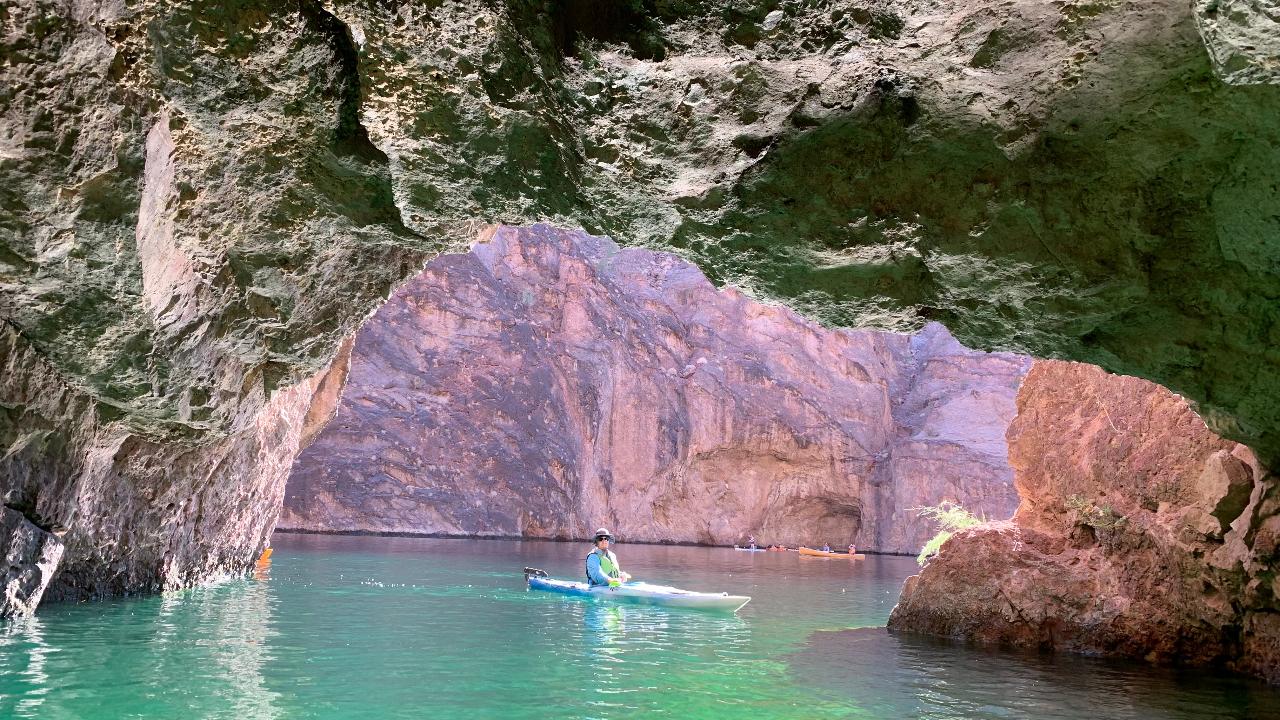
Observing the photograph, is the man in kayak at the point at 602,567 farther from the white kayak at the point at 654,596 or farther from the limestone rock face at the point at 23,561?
the limestone rock face at the point at 23,561

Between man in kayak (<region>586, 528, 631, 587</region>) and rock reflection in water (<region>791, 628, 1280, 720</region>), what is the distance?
531cm

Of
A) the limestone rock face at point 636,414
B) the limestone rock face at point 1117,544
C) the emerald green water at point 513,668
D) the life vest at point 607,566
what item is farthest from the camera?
the limestone rock face at point 636,414

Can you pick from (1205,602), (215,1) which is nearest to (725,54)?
(215,1)

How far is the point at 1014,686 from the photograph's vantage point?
848 centimetres

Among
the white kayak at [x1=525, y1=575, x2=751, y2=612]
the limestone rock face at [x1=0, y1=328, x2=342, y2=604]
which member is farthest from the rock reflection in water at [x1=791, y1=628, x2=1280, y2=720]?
the limestone rock face at [x1=0, y1=328, x2=342, y2=604]

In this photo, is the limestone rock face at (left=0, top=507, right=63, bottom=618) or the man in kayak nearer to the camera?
the limestone rock face at (left=0, top=507, right=63, bottom=618)

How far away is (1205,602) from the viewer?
9047 mm

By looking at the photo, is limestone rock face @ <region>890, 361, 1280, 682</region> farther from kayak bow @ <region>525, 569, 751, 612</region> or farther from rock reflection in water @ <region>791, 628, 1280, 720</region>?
kayak bow @ <region>525, 569, 751, 612</region>

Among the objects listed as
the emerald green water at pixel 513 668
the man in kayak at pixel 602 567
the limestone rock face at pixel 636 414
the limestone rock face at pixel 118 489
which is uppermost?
the limestone rock face at pixel 636 414

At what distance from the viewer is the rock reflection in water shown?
7414mm

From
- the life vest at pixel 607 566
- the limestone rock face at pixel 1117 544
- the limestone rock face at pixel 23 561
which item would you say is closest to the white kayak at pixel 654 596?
the life vest at pixel 607 566

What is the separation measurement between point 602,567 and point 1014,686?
8.44 meters

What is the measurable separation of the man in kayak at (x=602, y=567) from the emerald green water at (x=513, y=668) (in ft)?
3.54

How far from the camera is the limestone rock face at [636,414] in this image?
144ft
